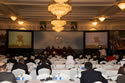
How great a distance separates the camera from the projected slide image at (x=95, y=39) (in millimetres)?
26297

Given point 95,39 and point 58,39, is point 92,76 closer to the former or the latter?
point 95,39

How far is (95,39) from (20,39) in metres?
11.1

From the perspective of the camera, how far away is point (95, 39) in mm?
26516

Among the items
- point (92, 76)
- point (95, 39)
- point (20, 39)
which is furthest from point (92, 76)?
point (20, 39)

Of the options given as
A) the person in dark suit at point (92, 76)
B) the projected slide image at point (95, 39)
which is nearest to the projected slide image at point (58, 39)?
the projected slide image at point (95, 39)

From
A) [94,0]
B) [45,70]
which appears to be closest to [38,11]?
[94,0]

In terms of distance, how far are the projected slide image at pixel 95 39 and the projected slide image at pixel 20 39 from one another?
27.8 ft

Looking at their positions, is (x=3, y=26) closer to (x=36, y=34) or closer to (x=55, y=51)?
(x=36, y=34)

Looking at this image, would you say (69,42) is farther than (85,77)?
Yes

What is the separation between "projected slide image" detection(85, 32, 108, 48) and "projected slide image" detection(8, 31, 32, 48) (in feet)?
27.8

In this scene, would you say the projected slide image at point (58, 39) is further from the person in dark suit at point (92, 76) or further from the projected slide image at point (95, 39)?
the person in dark suit at point (92, 76)

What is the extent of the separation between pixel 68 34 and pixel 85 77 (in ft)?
71.5

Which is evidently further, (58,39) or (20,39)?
(58,39)

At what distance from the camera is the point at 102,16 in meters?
16.8
